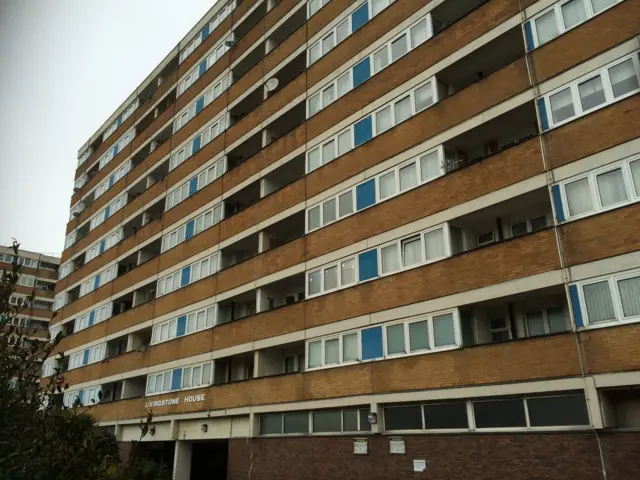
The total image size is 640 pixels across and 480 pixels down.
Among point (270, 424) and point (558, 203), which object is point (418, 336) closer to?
point (558, 203)

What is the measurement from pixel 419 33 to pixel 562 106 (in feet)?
22.6

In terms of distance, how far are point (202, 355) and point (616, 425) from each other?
1826cm

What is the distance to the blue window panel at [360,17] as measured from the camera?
2277cm

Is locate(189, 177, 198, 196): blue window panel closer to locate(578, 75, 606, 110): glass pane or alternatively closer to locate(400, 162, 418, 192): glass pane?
locate(400, 162, 418, 192): glass pane

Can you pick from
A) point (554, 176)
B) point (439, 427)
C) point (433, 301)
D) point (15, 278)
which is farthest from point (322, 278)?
point (15, 278)

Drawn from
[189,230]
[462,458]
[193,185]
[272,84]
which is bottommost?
[462,458]

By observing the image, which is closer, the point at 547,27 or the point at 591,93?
the point at 591,93

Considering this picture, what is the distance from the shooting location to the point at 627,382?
39.5ft

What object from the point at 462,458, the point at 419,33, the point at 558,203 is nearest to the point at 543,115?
the point at 558,203

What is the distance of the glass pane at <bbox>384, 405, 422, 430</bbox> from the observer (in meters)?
16.3

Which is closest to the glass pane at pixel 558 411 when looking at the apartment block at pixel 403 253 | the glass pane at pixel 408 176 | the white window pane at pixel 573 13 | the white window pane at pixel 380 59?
the apartment block at pixel 403 253

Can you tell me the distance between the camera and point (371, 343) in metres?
18.2

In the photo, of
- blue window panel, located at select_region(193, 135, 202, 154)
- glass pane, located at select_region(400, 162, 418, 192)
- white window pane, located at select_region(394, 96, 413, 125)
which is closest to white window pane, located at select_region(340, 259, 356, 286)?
glass pane, located at select_region(400, 162, 418, 192)

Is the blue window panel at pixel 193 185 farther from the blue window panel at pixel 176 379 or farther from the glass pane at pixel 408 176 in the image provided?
the glass pane at pixel 408 176
